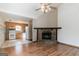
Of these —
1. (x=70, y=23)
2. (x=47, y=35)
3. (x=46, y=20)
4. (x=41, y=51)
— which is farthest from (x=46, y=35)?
(x=41, y=51)

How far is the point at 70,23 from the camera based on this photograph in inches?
217

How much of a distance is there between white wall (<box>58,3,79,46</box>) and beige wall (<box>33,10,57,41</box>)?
71 centimetres

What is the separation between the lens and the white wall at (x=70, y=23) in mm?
5074

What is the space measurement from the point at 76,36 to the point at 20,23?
304 cm

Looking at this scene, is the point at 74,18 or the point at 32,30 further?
the point at 32,30

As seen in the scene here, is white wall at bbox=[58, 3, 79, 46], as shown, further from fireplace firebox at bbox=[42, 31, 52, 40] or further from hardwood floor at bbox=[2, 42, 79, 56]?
fireplace firebox at bbox=[42, 31, 52, 40]

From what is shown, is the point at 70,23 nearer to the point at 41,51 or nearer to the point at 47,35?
the point at 47,35

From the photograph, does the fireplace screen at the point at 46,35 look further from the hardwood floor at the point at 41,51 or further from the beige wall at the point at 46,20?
the hardwood floor at the point at 41,51

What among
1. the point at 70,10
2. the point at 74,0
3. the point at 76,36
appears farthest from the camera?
the point at 70,10

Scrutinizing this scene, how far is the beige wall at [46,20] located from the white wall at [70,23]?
28.1 inches

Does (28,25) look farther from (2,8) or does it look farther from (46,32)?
(2,8)

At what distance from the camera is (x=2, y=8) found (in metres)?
3.90

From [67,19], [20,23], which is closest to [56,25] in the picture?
[67,19]

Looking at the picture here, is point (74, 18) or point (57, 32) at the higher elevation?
point (74, 18)
